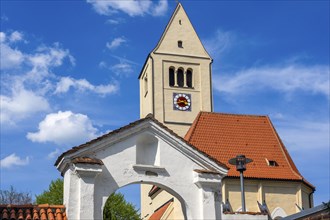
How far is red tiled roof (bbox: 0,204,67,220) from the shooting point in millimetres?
15656

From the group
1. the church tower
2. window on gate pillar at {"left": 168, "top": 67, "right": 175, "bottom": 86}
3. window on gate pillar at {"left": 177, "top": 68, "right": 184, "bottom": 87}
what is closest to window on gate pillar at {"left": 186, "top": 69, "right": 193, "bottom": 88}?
the church tower

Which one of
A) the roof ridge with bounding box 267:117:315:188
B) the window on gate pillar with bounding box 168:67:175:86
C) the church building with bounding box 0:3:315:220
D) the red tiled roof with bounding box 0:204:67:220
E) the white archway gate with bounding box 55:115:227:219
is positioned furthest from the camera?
the window on gate pillar with bounding box 168:67:175:86

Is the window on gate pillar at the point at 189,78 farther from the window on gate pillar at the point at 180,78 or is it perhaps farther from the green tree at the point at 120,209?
the green tree at the point at 120,209

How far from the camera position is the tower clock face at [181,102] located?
48.7 metres

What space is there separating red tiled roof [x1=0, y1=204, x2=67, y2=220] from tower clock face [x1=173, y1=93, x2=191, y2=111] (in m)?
32.6

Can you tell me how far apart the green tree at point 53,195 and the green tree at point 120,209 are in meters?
3.55

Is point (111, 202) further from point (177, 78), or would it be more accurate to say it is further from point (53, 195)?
point (177, 78)

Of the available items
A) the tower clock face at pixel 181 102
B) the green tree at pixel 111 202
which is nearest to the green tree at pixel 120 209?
the green tree at pixel 111 202

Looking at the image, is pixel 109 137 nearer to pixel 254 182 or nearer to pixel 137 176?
pixel 137 176

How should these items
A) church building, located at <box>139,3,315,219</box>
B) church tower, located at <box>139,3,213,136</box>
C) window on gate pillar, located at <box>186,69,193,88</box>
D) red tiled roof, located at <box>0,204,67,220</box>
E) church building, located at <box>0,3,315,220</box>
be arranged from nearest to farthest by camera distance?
red tiled roof, located at <box>0,204,67,220</box> < church building, located at <box>0,3,315,220</box> < church building, located at <box>139,3,315,219</box> < church tower, located at <box>139,3,213,136</box> < window on gate pillar, located at <box>186,69,193,88</box>

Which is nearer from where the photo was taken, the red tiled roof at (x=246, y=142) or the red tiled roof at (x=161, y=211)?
the red tiled roof at (x=161, y=211)

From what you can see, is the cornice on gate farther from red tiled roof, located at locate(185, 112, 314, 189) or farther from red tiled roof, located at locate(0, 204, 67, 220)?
red tiled roof, located at locate(185, 112, 314, 189)

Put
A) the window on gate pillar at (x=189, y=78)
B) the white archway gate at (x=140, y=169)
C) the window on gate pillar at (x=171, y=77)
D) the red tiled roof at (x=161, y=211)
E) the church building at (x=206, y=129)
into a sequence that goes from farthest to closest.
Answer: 1. the window on gate pillar at (x=189, y=78)
2. the window on gate pillar at (x=171, y=77)
3. the red tiled roof at (x=161, y=211)
4. the church building at (x=206, y=129)
5. the white archway gate at (x=140, y=169)

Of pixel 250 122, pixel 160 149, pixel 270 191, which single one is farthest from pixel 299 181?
pixel 160 149
